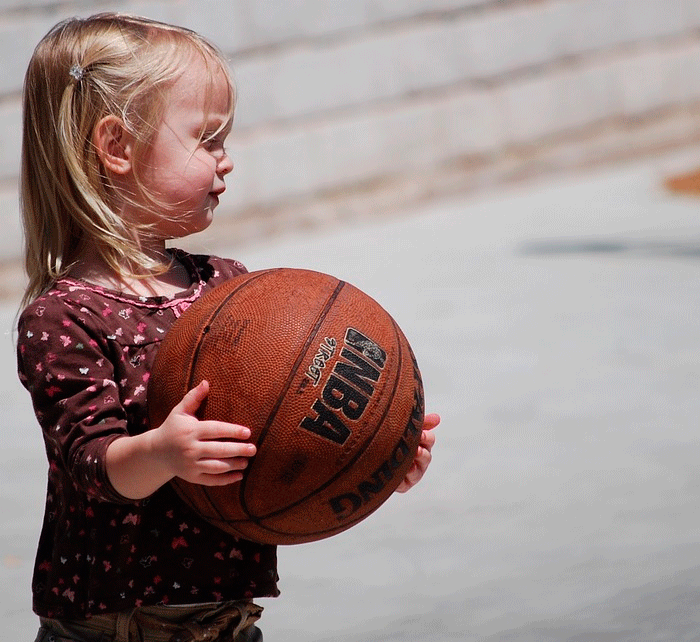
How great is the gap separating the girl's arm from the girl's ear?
0.52m

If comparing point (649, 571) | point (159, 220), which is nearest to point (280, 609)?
point (649, 571)

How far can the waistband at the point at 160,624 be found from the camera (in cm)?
232

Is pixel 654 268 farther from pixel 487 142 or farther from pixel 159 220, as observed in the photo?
pixel 159 220

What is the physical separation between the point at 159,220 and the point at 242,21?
7.11 meters

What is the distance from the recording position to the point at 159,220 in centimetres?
242

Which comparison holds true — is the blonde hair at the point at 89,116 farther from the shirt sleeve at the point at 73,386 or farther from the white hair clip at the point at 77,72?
the shirt sleeve at the point at 73,386

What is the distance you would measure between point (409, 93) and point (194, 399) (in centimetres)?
821

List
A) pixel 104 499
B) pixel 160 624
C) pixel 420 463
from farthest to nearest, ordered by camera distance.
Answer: pixel 420 463 → pixel 160 624 → pixel 104 499

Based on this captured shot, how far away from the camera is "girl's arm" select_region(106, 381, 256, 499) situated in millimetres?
2057

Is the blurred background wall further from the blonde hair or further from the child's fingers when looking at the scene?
the child's fingers

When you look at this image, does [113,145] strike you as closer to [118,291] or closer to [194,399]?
[118,291]

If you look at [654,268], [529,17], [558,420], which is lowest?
[558,420]

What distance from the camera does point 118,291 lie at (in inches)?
93.0

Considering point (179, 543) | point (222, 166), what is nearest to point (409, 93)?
point (222, 166)
